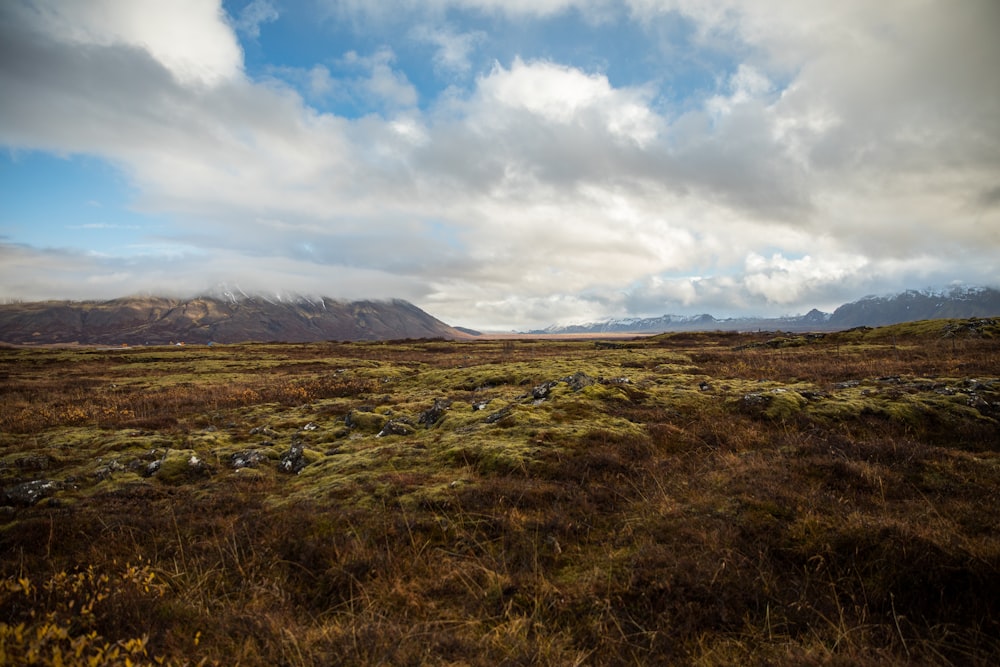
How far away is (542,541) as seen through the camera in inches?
267

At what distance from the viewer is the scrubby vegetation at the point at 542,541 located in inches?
186

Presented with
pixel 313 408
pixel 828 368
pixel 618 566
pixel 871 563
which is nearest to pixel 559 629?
pixel 618 566

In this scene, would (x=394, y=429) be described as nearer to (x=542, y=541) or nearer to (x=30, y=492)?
(x=30, y=492)

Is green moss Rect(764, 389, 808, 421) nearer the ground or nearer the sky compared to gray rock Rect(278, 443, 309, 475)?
nearer the sky

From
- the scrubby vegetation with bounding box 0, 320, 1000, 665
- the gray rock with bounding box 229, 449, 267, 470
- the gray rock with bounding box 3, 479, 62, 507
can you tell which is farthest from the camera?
the gray rock with bounding box 229, 449, 267, 470

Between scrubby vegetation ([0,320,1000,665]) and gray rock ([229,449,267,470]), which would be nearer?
scrubby vegetation ([0,320,1000,665])

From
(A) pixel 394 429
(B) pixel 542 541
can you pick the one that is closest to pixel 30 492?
(A) pixel 394 429

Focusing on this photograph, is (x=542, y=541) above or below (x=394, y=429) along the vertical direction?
above

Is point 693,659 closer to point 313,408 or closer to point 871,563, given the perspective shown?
point 871,563

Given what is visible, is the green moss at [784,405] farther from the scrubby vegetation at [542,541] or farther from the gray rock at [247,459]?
the gray rock at [247,459]

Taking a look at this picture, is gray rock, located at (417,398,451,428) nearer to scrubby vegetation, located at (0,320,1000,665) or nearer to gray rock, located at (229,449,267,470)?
scrubby vegetation, located at (0,320,1000,665)

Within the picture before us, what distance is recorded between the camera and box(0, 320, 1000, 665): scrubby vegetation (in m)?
4.73

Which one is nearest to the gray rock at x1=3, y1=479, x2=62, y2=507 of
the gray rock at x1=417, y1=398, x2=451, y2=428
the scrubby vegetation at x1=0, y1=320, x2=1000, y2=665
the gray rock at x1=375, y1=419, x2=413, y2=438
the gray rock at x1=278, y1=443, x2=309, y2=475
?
the scrubby vegetation at x1=0, y1=320, x2=1000, y2=665

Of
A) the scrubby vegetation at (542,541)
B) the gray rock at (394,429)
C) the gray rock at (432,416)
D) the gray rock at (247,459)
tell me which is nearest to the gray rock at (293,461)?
the scrubby vegetation at (542,541)
